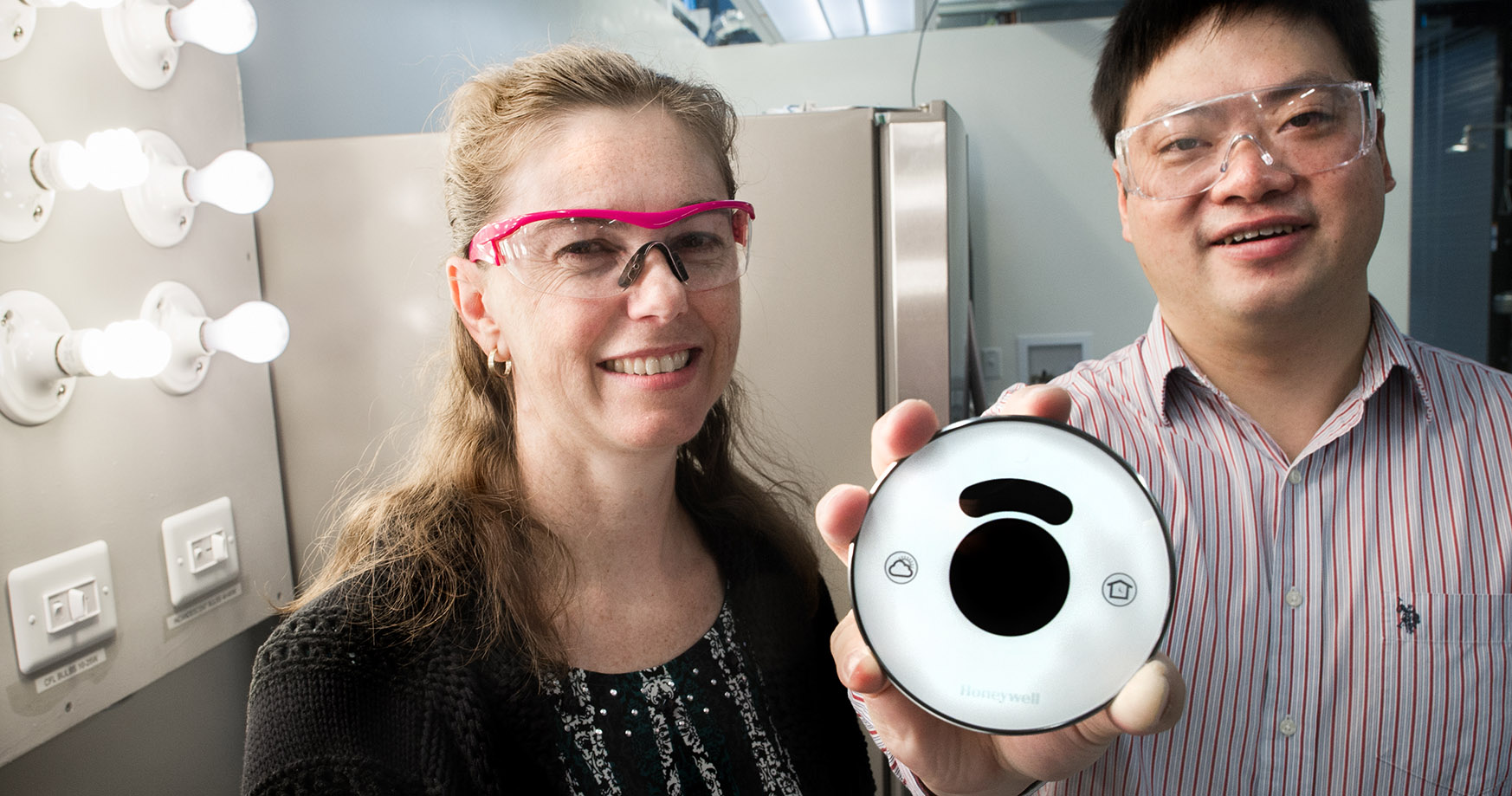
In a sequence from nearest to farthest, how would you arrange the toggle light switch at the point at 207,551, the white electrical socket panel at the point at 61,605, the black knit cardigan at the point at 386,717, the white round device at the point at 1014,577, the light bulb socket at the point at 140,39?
the white round device at the point at 1014,577
the black knit cardigan at the point at 386,717
the white electrical socket panel at the point at 61,605
the light bulb socket at the point at 140,39
the toggle light switch at the point at 207,551

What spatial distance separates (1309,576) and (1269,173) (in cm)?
45

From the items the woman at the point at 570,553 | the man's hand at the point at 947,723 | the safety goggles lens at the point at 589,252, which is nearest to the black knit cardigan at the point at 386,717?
the woman at the point at 570,553

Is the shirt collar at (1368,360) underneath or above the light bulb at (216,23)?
underneath

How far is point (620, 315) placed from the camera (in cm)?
84

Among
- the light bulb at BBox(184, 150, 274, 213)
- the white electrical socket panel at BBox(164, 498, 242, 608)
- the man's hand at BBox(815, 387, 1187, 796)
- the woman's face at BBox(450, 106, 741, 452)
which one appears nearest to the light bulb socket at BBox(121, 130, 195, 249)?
the light bulb at BBox(184, 150, 274, 213)

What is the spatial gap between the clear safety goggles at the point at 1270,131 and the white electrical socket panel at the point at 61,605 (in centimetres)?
142

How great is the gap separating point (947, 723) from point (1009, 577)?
0.65 feet

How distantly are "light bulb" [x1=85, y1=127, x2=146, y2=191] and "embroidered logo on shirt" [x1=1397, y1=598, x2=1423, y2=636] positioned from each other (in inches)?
63.4

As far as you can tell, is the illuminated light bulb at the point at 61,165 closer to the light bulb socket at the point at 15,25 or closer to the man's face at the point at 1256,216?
the light bulb socket at the point at 15,25

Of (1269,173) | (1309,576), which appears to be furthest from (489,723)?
(1269,173)

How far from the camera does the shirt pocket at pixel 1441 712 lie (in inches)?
36.5

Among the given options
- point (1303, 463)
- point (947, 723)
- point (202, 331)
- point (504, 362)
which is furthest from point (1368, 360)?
point (202, 331)

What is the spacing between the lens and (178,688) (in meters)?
1.37

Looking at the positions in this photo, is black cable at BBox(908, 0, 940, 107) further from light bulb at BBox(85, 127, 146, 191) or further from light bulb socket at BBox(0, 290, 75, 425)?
light bulb socket at BBox(0, 290, 75, 425)
